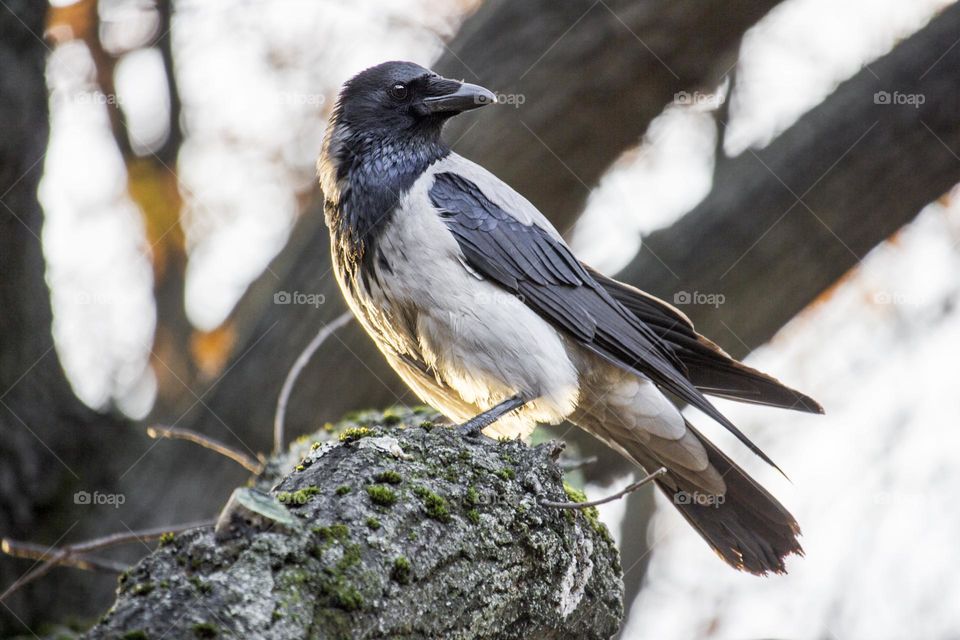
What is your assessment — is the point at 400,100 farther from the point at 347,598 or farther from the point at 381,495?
the point at 347,598

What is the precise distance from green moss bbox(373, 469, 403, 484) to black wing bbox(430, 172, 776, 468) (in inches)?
64.0

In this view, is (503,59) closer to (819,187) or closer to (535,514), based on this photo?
(819,187)

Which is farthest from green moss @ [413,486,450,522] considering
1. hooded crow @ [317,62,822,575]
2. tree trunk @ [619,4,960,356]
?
tree trunk @ [619,4,960,356]

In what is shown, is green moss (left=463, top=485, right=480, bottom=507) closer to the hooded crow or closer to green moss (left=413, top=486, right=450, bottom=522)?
green moss (left=413, top=486, right=450, bottom=522)

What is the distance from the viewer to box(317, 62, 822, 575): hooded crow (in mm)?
3592

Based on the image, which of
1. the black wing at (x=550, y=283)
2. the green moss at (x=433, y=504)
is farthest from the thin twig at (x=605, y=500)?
the black wing at (x=550, y=283)

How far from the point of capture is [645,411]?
3904 millimetres

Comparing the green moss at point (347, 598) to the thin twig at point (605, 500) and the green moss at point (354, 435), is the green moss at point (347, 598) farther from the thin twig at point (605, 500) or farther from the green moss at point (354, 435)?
the thin twig at point (605, 500)

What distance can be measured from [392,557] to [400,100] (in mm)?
2697

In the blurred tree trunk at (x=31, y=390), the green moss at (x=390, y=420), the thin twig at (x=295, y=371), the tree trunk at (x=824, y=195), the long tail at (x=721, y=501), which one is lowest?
the blurred tree trunk at (x=31, y=390)

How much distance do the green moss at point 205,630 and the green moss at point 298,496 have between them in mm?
450

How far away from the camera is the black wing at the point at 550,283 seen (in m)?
3.78

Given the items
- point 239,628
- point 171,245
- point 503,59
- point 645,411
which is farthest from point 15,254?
point 239,628

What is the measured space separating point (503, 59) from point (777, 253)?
5.48 ft
